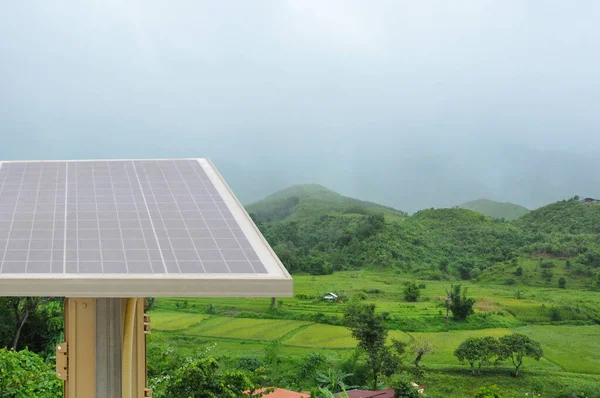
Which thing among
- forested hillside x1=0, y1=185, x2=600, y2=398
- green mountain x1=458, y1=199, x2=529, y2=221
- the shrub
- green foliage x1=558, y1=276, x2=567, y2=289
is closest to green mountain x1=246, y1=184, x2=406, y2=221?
forested hillside x1=0, y1=185, x2=600, y2=398

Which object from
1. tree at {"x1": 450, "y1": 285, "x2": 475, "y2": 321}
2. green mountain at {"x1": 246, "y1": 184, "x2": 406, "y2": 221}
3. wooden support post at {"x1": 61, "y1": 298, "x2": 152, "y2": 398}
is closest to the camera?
wooden support post at {"x1": 61, "y1": 298, "x2": 152, "y2": 398}

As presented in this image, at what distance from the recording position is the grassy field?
1409 centimetres

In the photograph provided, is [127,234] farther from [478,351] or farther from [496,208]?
[496,208]

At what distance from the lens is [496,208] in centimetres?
2981

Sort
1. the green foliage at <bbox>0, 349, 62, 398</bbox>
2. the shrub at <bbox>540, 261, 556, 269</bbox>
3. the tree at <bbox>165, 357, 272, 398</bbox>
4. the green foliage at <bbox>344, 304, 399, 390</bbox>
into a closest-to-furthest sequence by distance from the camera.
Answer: the green foliage at <bbox>0, 349, 62, 398</bbox> < the tree at <bbox>165, 357, 272, 398</bbox> < the green foliage at <bbox>344, 304, 399, 390</bbox> < the shrub at <bbox>540, 261, 556, 269</bbox>

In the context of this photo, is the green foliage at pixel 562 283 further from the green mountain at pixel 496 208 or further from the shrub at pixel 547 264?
the green mountain at pixel 496 208

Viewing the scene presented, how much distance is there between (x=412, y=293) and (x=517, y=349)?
16.9 feet

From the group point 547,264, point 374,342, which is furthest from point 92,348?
point 547,264

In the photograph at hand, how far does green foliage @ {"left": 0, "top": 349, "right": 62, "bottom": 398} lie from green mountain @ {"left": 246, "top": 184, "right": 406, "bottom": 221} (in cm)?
2146

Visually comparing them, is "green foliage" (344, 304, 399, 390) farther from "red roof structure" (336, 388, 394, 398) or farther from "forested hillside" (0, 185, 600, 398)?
"red roof structure" (336, 388, 394, 398)

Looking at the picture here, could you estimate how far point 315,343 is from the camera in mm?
16172

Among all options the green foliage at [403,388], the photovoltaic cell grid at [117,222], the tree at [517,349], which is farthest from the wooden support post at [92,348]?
the tree at [517,349]

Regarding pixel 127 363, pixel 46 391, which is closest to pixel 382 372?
pixel 46 391

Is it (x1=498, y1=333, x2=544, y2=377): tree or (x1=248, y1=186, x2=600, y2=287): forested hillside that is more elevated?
(x1=248, y1=186, x2=600, y2=287): forested hillside
